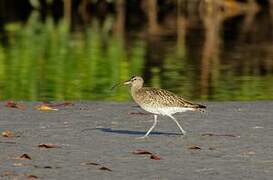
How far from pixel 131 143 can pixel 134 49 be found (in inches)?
686

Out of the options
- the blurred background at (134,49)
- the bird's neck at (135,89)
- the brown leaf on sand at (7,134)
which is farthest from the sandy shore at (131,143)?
the blurred background at (134,49)

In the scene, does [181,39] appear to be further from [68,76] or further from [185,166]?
[185,166]

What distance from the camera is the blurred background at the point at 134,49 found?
20.5m

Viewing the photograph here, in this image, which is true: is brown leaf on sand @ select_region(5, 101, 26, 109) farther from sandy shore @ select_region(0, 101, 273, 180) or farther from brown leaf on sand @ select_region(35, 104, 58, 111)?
brown leaf on sand @ select_region(35, 104, 58, 111)

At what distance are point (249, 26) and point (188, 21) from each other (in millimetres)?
3839

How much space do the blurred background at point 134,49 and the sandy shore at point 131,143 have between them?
3.53 m

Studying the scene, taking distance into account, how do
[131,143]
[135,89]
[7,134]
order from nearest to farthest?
[131,143], [7,134], [135,89]

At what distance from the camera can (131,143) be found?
40.1ft

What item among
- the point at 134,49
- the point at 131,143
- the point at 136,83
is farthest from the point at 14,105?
the point at 134,49

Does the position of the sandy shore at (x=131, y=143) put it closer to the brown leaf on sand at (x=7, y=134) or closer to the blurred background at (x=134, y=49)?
the brown leaf on sand at (x=7, y=134)

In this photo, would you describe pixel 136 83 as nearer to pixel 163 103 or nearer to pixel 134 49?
pixel 163 103

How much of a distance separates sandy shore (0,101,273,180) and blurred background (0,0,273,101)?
353 centimetres

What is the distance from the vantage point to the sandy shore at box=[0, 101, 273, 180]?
10391 millimetres

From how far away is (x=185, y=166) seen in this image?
10727mm
